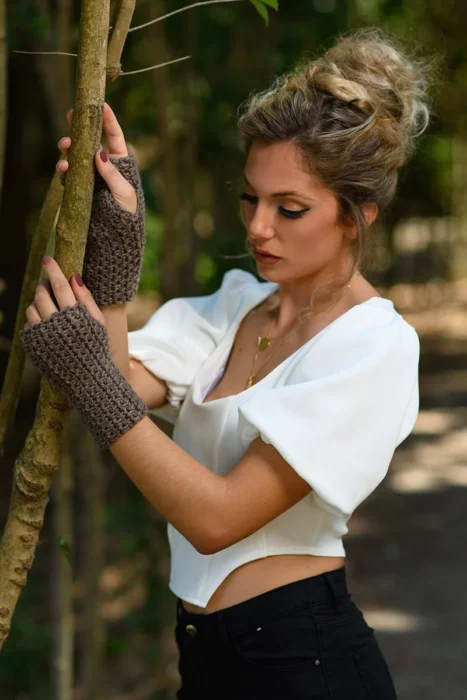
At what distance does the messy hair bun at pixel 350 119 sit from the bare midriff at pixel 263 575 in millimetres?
522

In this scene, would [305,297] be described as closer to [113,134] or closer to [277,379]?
[277,379]

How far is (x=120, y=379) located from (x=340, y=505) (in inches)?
16.1

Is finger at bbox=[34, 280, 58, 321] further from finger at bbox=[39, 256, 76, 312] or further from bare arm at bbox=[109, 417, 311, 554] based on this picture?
bare arm at bbox=[109, 417, 311, 554]

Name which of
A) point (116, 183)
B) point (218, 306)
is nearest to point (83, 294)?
point (116, 183)

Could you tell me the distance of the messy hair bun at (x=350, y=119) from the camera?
5.74 feet

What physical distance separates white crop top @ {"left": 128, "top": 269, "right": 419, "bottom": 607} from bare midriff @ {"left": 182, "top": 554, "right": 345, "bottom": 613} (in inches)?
0.8

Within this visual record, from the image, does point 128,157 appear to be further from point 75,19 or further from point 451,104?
point 451,104

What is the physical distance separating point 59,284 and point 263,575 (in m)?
0.68

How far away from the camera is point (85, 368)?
1.48 metres

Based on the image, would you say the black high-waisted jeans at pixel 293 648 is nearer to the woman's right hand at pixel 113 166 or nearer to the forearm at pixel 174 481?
the forearm at pixel 174 481

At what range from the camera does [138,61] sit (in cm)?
436

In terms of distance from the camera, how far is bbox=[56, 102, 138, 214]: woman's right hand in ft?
4.89

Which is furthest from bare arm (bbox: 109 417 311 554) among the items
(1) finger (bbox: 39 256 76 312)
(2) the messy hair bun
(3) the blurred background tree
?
(3) the blurred background tree

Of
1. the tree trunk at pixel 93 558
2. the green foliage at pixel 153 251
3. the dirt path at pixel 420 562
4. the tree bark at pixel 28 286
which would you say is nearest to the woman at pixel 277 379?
the tree bark at pixel 28 286
